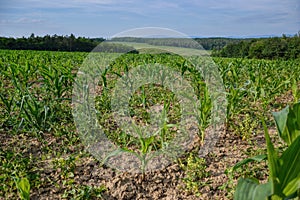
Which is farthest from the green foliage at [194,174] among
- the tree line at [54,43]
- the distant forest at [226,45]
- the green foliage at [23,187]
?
the tree line at [54,43]

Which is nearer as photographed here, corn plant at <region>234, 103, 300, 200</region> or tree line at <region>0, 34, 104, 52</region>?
corn plant at <region>234, 103, 300, 200</region>

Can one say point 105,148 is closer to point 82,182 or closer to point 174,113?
point 82,182

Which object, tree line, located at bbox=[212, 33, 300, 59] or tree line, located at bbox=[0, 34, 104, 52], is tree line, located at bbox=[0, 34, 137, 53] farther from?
tree line, located at bbox=[212, 33, 300, 59]

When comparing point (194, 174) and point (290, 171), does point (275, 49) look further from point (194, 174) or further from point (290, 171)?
point (290, 171)

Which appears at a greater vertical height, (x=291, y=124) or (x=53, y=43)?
(x=53, y=43)

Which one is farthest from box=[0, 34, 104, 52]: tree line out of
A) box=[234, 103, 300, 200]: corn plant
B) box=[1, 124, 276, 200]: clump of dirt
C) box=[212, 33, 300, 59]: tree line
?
box=[234, 103, 300, 200]: corn plant

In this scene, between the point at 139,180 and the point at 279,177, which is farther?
the point at 139,180

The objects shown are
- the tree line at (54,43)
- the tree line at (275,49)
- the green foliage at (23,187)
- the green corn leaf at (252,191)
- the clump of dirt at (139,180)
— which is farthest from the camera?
the tree line at (54,43)

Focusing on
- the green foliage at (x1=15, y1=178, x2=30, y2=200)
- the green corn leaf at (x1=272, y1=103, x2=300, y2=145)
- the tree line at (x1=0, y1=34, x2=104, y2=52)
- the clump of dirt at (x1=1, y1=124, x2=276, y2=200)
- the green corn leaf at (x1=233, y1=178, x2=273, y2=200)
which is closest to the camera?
the green corn leaf at (x1=233, y1=178, x2=273, y2=200)

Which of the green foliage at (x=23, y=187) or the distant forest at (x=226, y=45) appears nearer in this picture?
the green foliage at (x=23, y=187)

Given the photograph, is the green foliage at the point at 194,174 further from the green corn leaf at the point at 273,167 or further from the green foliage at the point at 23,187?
the green foliage at the point at 23,187

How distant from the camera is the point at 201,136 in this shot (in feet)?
10.3

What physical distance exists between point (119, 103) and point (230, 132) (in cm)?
191

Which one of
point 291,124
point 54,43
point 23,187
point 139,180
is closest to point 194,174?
point 139,180
